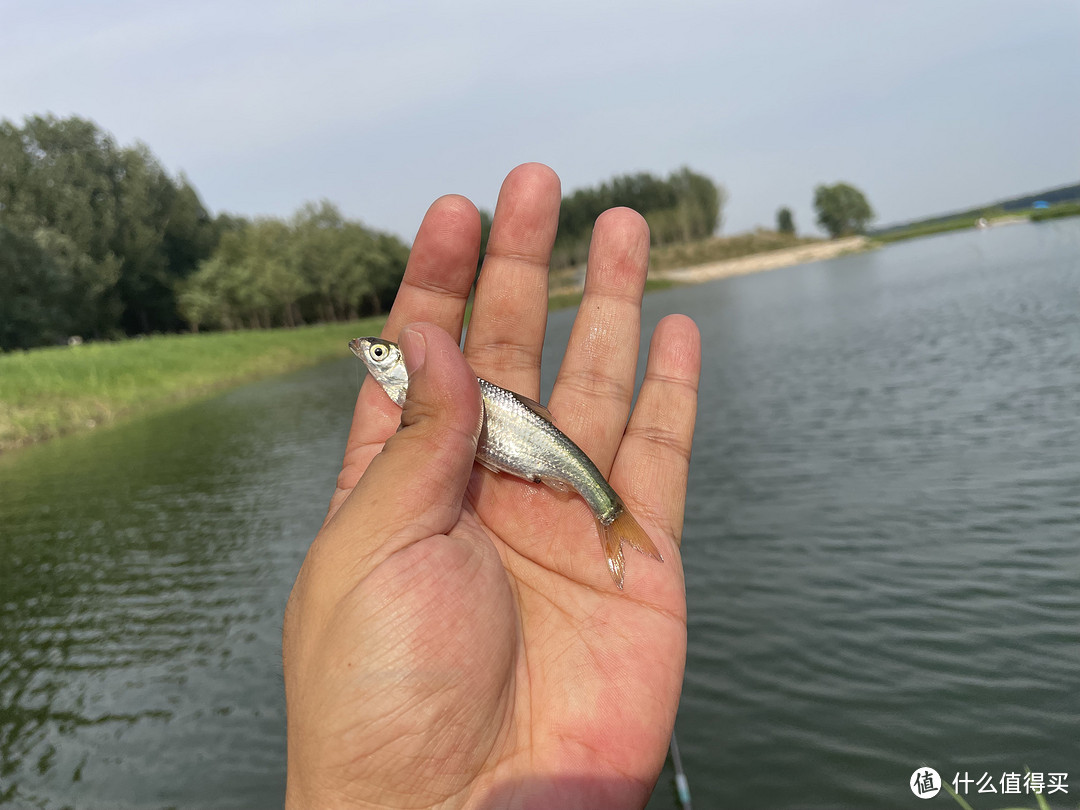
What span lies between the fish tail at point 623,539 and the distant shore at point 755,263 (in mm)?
99288

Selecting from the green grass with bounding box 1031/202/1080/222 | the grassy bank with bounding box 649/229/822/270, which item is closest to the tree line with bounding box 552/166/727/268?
the grassy bank with bounding box 649/229/822/270

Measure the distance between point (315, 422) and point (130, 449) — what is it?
20.9ft

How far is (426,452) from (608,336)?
6.60 ft

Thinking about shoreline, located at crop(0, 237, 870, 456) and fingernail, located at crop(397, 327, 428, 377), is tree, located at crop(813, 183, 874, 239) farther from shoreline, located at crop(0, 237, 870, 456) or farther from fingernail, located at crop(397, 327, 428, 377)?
fingernail, located at crop(397, 327, 428, 377)

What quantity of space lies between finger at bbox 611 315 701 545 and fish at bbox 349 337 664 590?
0.41 metres

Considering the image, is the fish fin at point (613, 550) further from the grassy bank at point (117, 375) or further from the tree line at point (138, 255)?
the tree line at point (138, 255)

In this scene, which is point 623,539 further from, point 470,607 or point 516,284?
point 516,284

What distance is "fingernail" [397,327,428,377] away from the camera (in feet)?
11.1

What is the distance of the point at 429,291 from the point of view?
4.55m

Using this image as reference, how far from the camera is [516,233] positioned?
15.0 ft

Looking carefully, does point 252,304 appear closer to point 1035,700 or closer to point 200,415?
point 200,415

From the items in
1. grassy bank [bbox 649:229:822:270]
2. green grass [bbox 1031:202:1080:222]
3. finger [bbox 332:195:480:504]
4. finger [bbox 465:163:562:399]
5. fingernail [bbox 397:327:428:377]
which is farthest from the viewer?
grassy bank [bbox 649:229:822:270]

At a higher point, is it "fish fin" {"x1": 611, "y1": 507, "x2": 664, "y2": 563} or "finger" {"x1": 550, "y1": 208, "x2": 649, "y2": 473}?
"finger" {"x1": 550, "y1": 208, "x2": 649, "y2": 473}

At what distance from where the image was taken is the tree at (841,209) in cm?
16312
